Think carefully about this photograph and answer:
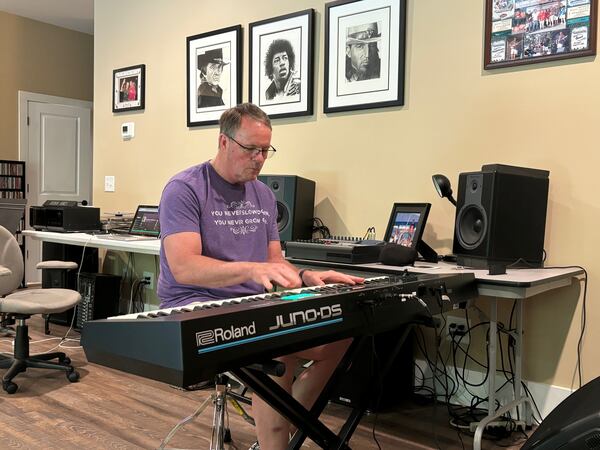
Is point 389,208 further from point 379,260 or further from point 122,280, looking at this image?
point 122,280

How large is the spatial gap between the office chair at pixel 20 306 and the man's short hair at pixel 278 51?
1794 mm

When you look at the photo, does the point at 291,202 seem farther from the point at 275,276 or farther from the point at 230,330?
the point at 230,330

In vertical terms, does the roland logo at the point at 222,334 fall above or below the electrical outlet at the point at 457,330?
above

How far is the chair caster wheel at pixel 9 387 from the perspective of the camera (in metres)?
2.91

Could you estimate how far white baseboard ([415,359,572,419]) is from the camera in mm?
2658

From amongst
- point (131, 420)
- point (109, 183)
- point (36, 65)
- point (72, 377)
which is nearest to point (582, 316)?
point (131, 420)

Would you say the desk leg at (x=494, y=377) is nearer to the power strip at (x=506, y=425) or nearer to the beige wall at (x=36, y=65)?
the power strip at (x=506, y=425)

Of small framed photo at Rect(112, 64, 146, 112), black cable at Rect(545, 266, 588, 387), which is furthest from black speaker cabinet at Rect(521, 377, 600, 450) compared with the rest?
small framed photo at Rect(112, 64, 146, 112)

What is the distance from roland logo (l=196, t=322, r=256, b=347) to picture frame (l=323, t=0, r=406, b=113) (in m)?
2.25

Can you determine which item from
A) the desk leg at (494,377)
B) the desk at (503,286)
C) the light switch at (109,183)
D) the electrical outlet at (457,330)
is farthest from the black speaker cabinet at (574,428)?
the light switch at (109,183)

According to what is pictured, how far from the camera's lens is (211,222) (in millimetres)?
1862

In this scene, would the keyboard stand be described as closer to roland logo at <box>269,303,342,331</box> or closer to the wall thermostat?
roland logo at <box>269,303,342,331</box>

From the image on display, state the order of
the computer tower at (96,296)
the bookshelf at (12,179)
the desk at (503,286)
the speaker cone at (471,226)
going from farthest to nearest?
the bookshelf at (12,179), the computer tower at (96,296), the speaker cone at (471,226), the desk at (503,286)

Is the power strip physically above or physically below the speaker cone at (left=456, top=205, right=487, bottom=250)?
below
